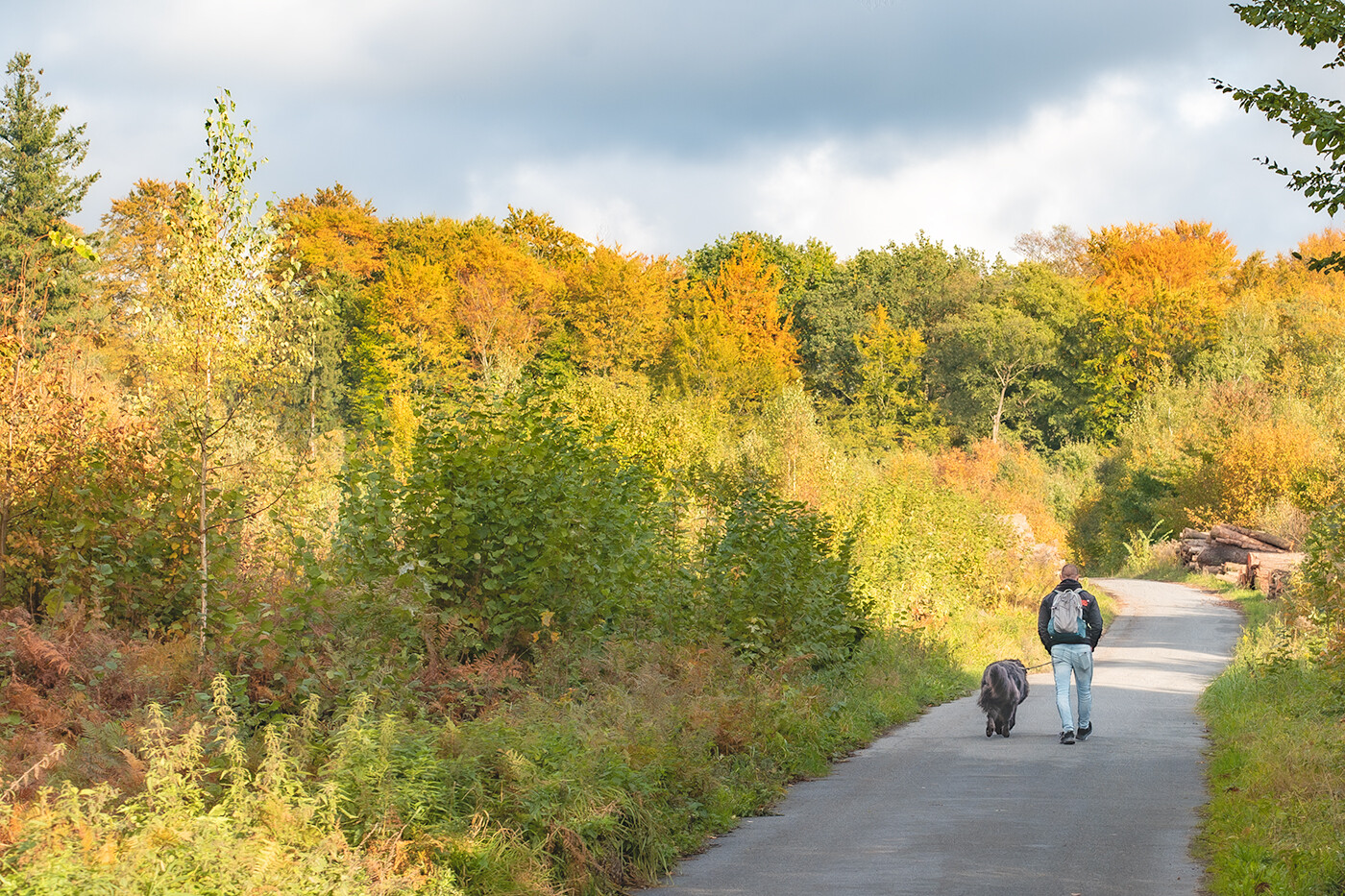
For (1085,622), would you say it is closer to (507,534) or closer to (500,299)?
(507,534)

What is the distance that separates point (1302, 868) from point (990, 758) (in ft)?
15.7

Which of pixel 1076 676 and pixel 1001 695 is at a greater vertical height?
pixel 1076 676

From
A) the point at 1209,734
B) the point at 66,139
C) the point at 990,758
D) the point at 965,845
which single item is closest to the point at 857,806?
the point at 965,845

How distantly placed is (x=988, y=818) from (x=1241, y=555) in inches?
1389

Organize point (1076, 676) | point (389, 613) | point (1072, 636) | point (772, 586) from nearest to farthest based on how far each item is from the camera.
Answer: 1. point (389, 613)
2. point (1076, 676)
3. point (1072, 636)
4. point (772, 586)

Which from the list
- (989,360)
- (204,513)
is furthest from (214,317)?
(989,360)

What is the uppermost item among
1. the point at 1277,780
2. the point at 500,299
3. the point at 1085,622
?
the point at 500,299

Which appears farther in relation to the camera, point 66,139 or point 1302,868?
point 66,139

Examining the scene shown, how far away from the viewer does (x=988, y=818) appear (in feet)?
30.3

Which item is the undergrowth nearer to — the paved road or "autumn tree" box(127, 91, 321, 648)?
the paved road

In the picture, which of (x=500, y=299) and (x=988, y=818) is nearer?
(x=988, y=818)

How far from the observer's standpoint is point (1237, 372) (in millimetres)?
62469

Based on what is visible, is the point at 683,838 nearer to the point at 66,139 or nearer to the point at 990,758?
the point at 990,758

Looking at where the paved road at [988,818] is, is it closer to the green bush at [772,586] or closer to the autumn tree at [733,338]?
the green bush at [772,586]
